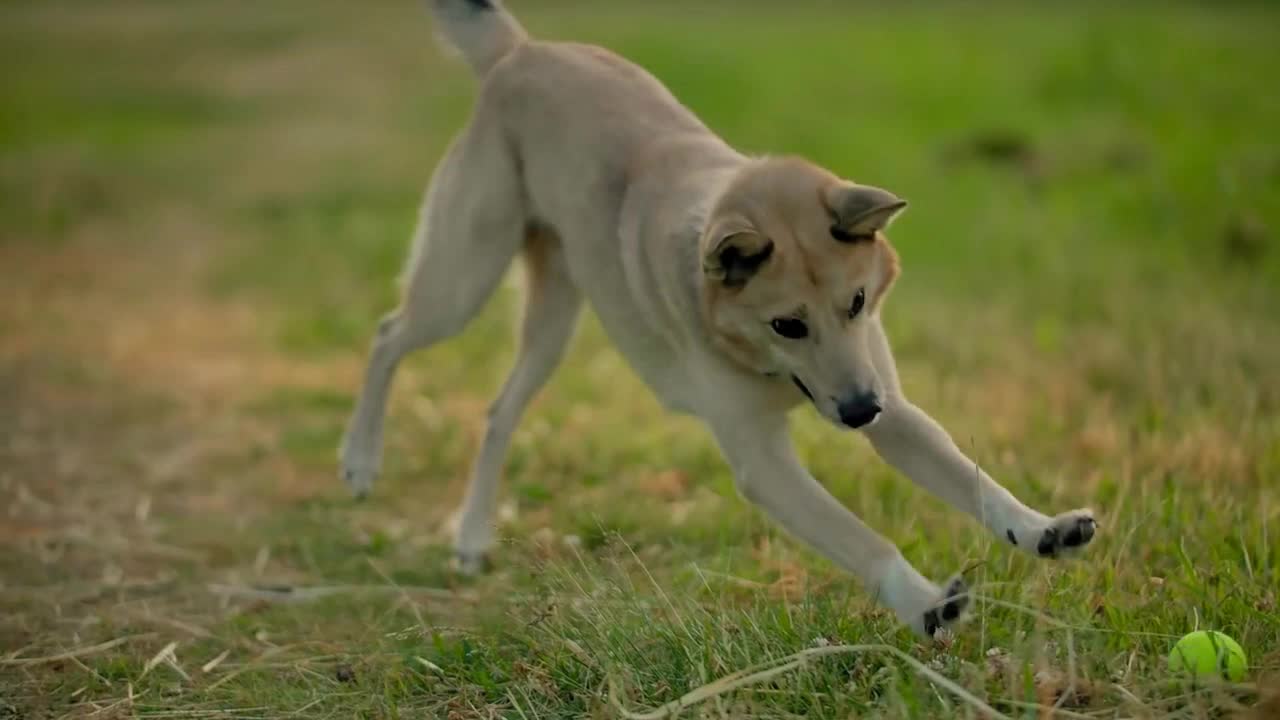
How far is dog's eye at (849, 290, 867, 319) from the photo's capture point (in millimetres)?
4154

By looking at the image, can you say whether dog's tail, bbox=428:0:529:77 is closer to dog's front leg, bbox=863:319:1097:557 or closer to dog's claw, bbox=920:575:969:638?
dog's front leg, bbox=863:319:1097:557

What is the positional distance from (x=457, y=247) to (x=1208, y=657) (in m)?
2.98

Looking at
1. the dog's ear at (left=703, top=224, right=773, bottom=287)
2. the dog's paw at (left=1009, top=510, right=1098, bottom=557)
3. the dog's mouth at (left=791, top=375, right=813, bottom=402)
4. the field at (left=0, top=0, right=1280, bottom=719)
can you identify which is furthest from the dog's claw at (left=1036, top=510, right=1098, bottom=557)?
the dog's ear at (left=703, top=224, right=773, bottom=287)

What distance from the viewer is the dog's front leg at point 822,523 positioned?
3881 millimetres

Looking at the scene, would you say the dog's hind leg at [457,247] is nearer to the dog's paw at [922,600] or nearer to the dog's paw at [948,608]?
the dog's paw at [922,600]

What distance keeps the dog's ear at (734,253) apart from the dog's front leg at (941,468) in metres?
0.45

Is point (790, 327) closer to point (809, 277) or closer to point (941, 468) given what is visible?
point (809, 277)

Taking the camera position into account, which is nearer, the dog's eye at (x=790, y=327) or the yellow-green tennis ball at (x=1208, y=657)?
the yellow-green tennis ball at (x=1208, y=657)

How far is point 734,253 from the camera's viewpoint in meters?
4.12

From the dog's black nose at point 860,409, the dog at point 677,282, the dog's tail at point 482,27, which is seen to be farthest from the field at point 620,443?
the dog's tail at point 482,27

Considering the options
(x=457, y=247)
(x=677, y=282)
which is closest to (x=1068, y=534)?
(x=677, y=282)

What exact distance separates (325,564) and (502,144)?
61.8 inches

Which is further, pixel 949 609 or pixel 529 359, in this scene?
pixel 529 359

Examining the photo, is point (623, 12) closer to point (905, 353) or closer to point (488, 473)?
point (905, 353)
